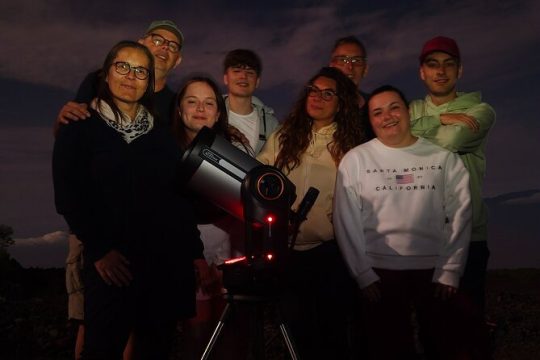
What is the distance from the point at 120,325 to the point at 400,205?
5.39 ft

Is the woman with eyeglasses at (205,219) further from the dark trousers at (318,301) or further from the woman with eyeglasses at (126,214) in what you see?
the dark trousers at (318,301)

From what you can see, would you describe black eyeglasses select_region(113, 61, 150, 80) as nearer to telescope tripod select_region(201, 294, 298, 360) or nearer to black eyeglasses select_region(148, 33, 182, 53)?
telescope tripod select_region(201, 294, 298, 360)

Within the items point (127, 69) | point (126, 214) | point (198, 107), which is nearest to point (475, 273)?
point (198, 107)

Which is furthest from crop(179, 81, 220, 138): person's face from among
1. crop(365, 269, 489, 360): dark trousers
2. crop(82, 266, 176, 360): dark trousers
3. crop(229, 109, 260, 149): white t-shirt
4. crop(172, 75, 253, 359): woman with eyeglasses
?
crop(365, 269, 489, 360): dark trousers

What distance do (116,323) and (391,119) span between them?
190cm

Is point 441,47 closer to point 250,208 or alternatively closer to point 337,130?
point 337,130

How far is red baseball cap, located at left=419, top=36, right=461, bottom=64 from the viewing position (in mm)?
3753

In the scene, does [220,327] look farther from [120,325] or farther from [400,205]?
[400,205]

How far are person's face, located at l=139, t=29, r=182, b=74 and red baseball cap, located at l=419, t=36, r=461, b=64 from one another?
6.18 feet

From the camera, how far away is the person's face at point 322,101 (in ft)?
11.8

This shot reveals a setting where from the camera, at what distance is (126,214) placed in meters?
2.57

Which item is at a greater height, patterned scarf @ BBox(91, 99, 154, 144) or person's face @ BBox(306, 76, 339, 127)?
person's face @ BBox(306, 76, 339, 127)

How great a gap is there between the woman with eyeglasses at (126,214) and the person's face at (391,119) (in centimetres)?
125

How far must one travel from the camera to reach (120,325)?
2.53m
